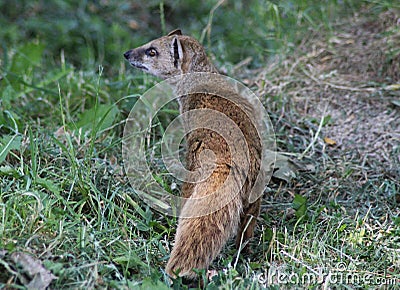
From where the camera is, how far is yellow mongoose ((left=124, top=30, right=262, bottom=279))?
8.54 feet

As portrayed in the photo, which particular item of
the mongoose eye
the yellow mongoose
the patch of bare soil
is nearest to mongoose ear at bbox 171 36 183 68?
the yellow mongoose

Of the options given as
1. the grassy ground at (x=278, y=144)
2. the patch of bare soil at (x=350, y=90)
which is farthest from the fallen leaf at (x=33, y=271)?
the patch of bare soil at (x=350, y=90)

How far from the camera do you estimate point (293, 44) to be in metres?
4.88

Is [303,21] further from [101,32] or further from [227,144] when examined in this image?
[227,144]

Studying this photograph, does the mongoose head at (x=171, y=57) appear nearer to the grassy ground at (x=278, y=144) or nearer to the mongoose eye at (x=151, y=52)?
the mongoose eye at (x=151, y=52)

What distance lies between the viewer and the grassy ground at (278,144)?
2.66 m

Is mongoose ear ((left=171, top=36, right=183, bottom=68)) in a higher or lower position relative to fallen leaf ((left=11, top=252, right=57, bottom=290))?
higher

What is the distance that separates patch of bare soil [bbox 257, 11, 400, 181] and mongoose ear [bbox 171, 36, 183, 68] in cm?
95

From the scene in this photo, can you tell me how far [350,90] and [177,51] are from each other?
1445 mm

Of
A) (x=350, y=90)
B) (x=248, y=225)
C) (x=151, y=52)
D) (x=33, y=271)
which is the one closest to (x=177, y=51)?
(x=151, y=52)

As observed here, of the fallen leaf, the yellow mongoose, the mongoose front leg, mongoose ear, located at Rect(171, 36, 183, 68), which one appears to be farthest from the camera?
mongoose ear, located at Rect(171, 36, 183, 68)

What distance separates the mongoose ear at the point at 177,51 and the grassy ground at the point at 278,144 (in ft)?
1.38

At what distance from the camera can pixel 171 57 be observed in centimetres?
350

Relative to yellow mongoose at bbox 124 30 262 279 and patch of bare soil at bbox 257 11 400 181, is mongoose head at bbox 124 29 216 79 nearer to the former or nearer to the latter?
yellow mongoose at bbox 124 30 262 279
